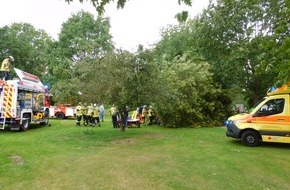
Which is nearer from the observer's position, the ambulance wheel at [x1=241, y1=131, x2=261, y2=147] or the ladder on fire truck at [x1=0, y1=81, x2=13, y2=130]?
the ambulance wheel at [x1=241, y1=131, x2=261, y2=147]

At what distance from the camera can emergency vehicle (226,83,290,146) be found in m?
12.0

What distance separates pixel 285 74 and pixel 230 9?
42.5ft

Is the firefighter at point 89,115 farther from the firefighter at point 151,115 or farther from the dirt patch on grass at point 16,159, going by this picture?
the dirt patch on grass at point 16,159

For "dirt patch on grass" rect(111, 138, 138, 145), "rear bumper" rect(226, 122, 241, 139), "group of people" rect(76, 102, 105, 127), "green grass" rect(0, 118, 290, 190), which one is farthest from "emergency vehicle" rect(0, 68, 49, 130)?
"rear bumper" rect(226, 122, 241, 139)

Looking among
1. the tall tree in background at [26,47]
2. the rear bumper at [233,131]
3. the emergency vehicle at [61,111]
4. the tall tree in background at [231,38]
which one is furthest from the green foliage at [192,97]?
the tall tree in background at [26,47]

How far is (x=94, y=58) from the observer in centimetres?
1563

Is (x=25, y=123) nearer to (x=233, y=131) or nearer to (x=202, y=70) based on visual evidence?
(x=233, y=131)

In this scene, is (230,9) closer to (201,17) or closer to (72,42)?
(201,17)

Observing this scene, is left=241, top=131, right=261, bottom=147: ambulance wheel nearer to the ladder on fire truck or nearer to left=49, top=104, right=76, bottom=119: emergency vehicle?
the ladder on fire truck

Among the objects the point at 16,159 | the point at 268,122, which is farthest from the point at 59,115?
the point at 268,122

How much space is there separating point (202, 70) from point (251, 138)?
31.7ft

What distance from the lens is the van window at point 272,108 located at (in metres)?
12.2

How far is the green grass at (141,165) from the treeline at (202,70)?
8.47ft

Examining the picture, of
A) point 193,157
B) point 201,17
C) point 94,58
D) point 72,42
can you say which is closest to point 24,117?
point 94,58
